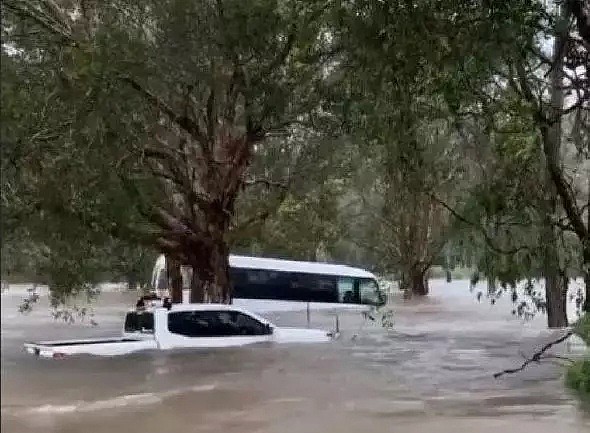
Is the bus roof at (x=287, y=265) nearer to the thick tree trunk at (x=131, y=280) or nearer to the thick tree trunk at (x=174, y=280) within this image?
the thick tree trunk at (x=174, y=280)

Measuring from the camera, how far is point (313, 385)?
799 centimetres

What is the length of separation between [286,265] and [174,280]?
152cm

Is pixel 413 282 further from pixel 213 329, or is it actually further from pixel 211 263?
pixel 211 263

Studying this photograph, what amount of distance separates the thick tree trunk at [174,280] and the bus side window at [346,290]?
1958 millimetres

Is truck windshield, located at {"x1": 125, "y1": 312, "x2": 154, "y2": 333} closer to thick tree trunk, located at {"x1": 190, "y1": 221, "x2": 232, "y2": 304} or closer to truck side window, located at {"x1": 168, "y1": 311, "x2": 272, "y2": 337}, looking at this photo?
truck side window, located at {"x1": 168, "y1": 311, "x2": 272, "y2": 337}

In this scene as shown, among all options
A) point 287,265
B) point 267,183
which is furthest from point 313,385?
point 287,265

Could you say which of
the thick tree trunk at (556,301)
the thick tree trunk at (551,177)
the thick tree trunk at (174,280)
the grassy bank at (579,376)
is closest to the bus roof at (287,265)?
the thick tree trunk at (174,280)

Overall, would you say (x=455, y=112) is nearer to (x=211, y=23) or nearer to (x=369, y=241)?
(x=211, y=23)

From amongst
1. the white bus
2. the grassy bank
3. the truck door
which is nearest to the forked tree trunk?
the white bus

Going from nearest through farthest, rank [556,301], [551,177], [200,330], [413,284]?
[551,177]
[200,330]
[413,284]
[556,301]

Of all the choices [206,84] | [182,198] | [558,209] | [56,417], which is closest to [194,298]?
[182,198]

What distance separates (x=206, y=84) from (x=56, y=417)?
14.2 ft

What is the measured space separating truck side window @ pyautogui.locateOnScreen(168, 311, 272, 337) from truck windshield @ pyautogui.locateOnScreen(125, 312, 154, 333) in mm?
→ 273

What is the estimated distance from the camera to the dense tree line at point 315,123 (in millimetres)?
5359
